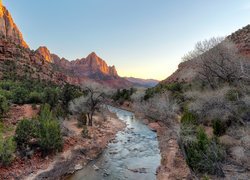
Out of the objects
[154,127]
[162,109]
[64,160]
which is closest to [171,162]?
[64,160]

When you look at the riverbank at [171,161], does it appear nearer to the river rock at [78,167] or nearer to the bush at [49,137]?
the river rock at [78,167]

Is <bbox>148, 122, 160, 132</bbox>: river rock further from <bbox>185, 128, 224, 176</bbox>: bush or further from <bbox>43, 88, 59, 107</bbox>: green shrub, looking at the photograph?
<bbox>185, 128, 224, 176</bbox>: bush

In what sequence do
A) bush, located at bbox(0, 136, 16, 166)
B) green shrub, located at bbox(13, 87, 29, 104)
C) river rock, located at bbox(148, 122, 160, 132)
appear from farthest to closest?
river rock, located at bbox(148, 122, 160, 132) < green shrub, located at bbox(13, 87, 29, 104) < bush, located at bbox(0, 136, 16, 166)

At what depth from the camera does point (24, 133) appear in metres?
16.7

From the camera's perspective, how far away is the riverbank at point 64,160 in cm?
1441

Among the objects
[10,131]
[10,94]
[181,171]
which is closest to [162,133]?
[181,171]

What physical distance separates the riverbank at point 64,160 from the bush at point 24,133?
1416 millimetres

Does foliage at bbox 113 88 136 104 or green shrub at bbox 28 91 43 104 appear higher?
foliage at bbox 113 88 136 104

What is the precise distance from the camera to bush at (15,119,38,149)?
16.7m

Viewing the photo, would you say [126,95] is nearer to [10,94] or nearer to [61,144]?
[10,94]

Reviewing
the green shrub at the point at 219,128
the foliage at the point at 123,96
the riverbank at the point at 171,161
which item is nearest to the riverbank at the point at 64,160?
the riverbank at the point at 171,161

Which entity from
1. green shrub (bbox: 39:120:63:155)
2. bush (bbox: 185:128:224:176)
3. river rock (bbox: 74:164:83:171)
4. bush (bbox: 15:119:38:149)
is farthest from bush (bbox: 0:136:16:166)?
bush (bbox: 185:128:224:176)

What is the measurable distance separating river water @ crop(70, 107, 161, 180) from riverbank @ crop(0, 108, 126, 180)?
3.13ft

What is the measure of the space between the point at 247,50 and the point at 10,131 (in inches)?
1446
